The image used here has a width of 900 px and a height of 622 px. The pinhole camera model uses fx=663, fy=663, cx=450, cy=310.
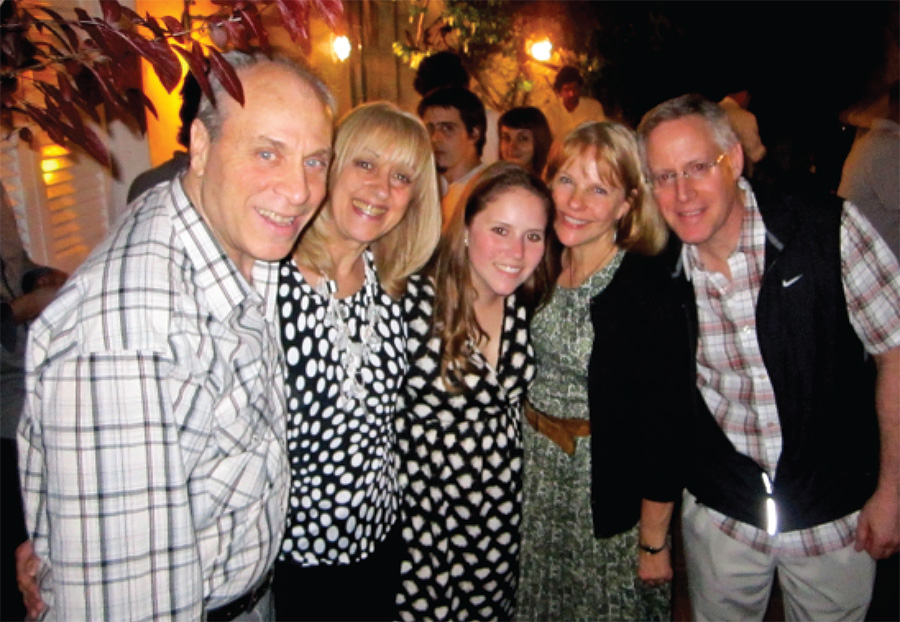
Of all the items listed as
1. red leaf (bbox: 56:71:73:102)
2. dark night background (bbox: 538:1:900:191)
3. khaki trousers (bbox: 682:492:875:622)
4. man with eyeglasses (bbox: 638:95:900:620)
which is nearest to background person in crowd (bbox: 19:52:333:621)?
red leaf (bbox: 56:71:73:102)

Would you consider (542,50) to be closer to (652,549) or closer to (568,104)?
(568,104)

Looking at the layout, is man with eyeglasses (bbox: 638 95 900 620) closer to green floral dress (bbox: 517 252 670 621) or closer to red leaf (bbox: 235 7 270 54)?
green floral dress (bbox: 517 252 670 621)

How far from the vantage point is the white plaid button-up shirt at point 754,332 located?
1701 mm

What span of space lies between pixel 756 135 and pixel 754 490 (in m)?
1.54

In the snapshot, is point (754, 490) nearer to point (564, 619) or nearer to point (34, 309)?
point (564, 619)

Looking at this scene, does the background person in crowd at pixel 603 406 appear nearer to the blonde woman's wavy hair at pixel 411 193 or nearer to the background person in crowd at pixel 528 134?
the blonde woman's wavy hair at pixel 411 193

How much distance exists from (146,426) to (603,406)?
4.43 feet

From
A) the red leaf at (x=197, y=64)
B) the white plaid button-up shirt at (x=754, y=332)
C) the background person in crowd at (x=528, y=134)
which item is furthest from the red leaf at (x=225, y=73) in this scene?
the background person in crowd at (x=528, y=134)

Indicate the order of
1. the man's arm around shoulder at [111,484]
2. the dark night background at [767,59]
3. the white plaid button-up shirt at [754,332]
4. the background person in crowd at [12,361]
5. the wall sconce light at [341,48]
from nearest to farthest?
the man's arm around shoulder at [111,484] < the background person in crowd at [12,361] < the white plaid button-up shirt at [754,332] < the dark night background at [767,59] < the wall sconce light at [341,48]

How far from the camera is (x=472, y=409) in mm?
1963

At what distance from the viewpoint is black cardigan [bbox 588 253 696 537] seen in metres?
1.91

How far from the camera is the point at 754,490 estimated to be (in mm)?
1888

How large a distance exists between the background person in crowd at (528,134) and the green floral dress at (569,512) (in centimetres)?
231

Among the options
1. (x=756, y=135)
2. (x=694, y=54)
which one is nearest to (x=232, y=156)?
(x=756, y=135)
